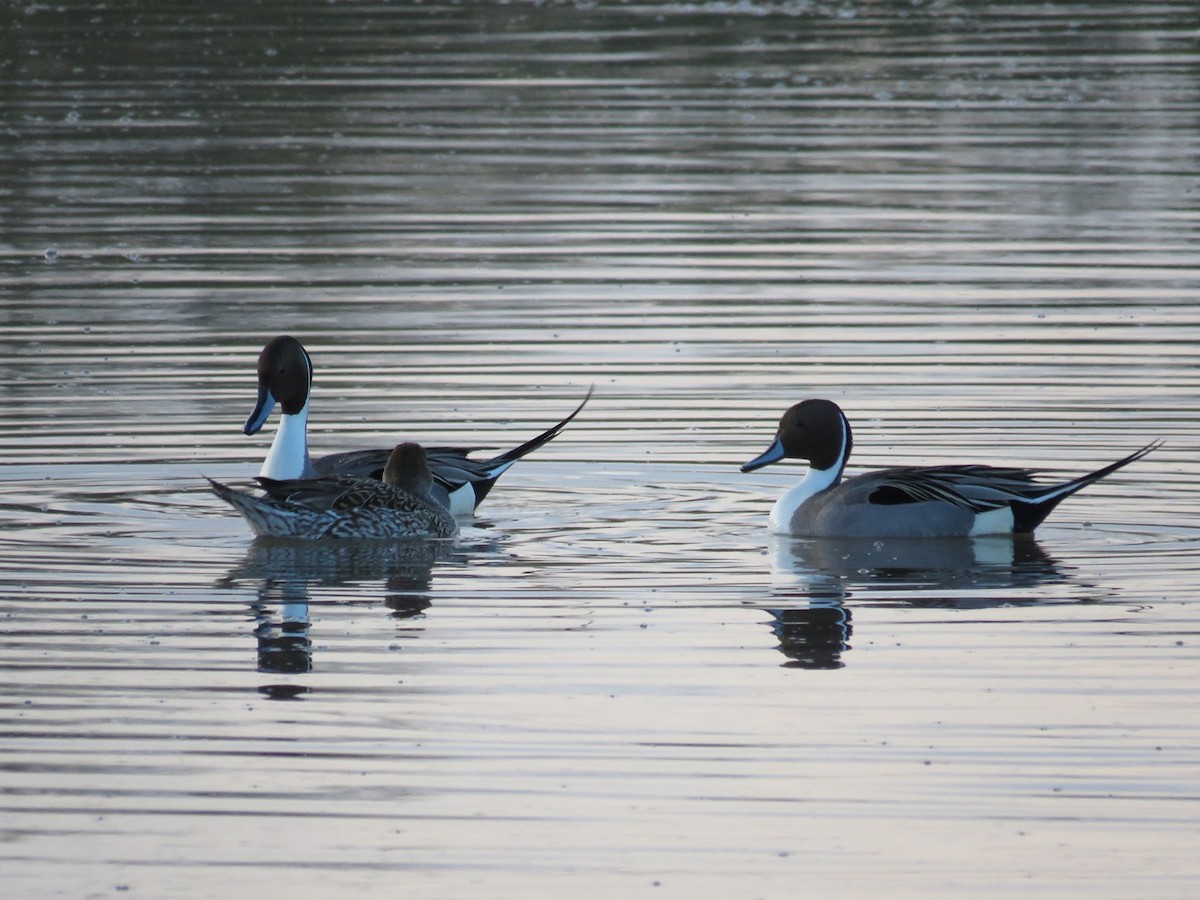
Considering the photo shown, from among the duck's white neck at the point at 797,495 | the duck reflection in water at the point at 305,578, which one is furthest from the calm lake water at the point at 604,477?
the duck's white neck at the point at 797,495

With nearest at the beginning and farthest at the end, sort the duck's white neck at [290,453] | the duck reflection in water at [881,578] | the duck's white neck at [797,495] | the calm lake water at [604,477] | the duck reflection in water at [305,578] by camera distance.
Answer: the calm lake water at [604,477] < the duck reflection in water at [305,578] < the duck reflection in water at [881,578] < the duck's white neck at [797,495] < the duck's white neck at [290,453]

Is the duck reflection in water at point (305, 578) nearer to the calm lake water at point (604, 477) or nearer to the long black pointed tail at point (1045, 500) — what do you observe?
the calm lake water at point (604, 477)

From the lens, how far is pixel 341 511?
11.2m

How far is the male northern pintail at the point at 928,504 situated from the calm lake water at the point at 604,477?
192 millimetres

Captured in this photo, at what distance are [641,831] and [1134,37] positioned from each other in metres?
26.1

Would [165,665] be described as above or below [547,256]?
below

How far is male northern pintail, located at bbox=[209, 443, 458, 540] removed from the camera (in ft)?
36.4

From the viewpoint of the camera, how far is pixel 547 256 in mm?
18656

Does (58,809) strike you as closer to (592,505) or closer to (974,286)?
(592,505)

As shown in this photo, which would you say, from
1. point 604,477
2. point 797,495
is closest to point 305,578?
point 604,477

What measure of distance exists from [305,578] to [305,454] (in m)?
1.69

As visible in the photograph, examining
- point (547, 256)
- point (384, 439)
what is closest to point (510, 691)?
point (384, 439)

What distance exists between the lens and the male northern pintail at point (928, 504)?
36.6ft

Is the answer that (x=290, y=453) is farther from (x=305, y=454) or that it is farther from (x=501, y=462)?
(x=501, y=462)
